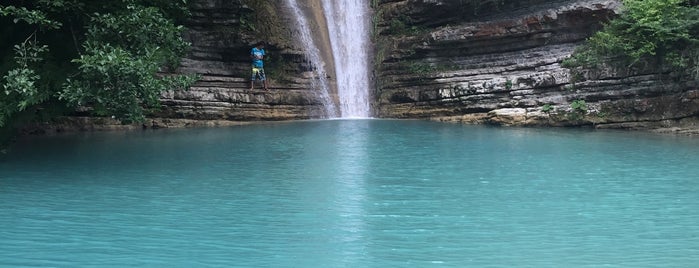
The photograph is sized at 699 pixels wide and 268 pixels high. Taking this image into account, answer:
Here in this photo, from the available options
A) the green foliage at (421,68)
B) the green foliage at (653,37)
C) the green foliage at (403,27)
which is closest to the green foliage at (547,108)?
the green foliage at (653,37)

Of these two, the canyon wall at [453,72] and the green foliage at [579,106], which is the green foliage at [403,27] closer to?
the canyon wall at [453,72]

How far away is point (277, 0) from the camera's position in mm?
23266

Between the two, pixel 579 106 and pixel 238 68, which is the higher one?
pixel 238 68

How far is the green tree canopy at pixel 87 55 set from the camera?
9.31 metres

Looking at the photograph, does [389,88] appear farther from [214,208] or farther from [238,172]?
[214,208]

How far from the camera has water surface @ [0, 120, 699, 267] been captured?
18.1 feet

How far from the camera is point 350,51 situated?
23.8 metres

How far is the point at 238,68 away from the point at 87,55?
1211 cm

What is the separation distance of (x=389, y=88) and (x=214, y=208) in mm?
15529

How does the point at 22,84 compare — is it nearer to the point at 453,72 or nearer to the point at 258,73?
the point at 258,73

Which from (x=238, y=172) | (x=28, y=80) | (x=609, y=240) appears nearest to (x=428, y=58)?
(x=238, y=172)

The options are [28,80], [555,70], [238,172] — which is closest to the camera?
[28,80]

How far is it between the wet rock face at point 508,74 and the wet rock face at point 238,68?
317 cm

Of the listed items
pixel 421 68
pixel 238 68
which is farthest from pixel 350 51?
pixel 238 68
